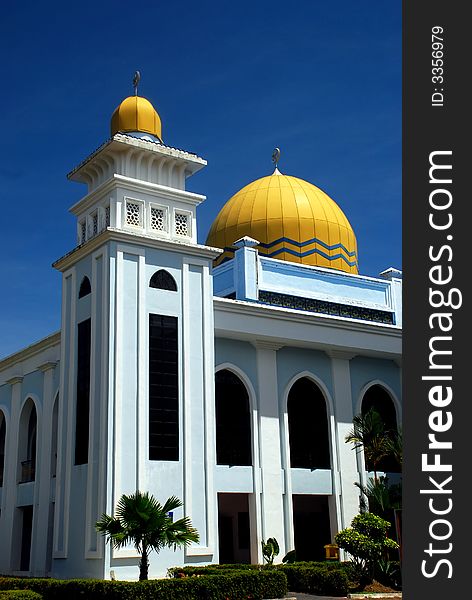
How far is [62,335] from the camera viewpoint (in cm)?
2370

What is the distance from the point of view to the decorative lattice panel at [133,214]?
74.9ft

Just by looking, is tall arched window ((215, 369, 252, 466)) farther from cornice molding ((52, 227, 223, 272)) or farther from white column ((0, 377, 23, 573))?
white column ((0, 377, 23, 573))

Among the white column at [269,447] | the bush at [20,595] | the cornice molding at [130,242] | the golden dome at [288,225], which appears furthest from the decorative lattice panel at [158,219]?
the bush at [20,595]

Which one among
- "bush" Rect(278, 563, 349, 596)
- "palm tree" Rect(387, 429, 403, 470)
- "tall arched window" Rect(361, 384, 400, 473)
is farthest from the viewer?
"tall arched window" Rect(361, 384, 400, 473)

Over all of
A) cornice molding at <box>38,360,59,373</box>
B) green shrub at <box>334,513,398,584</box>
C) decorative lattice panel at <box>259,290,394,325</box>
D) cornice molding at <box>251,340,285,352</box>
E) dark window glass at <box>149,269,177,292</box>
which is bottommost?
green shrub at <box>334,513,398,584</box>

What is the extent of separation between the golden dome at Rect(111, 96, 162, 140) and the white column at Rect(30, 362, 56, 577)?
852 centimetres

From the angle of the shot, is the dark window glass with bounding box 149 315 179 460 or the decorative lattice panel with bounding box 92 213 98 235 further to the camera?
the decorative lattice panel with bounding box 92 213 98 235

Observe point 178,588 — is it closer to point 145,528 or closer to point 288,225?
point 145,528

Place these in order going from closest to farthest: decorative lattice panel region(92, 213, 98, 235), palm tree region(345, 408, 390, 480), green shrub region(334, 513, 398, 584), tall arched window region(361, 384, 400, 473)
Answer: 1. green shrub region(334, 513, 398, 584)
2. decorative lattice panel region(92, 213, 98, 235)
3. palm tree region(345, 408, 390, 480)
4. tall arched window region(361, 384, 400, 473)

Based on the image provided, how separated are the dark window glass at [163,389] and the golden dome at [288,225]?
367 inches

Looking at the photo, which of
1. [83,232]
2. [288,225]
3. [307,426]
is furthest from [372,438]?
[83,232]

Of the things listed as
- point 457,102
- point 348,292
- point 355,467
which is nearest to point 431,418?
point 457,102

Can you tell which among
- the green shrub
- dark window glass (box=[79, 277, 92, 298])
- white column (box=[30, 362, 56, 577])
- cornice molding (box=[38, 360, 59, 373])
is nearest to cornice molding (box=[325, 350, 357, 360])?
the green shrub

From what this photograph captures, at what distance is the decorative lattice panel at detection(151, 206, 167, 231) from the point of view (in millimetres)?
23297
